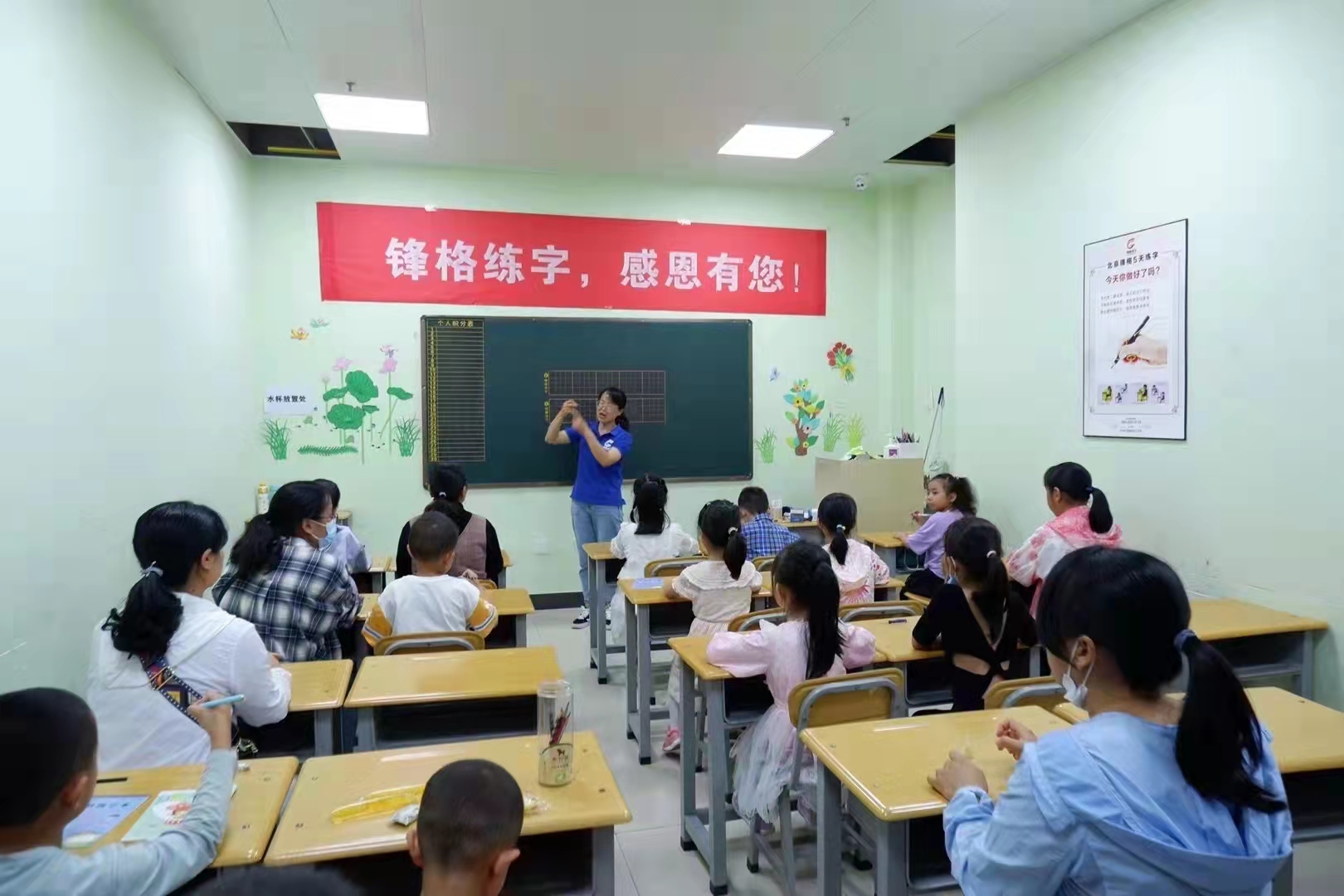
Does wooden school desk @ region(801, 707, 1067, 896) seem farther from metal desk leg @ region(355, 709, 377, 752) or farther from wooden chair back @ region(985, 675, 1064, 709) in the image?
metal desk leg @ region(355, 709, 377, 752)

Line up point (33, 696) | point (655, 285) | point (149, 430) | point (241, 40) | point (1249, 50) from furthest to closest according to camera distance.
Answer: point (655, 285), point (241, 40), point (149, 430), point (1249, 50), point (33, 696)

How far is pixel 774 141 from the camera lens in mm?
4992

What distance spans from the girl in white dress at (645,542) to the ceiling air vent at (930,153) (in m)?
3.10

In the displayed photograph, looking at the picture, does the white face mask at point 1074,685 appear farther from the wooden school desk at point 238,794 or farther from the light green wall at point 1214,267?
the light green wall at point 1214,267

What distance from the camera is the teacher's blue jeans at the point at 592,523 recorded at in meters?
5.31

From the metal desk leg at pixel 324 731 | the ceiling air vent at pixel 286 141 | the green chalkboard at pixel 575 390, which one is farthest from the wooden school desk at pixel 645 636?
the ceiling air vent at pixel 286 141

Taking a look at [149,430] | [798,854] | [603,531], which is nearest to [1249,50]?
[798,854]

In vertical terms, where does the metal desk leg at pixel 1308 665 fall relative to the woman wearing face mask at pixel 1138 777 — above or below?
below

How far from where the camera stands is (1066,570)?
116 cm

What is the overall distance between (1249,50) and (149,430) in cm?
471

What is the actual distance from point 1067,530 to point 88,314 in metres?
3.91

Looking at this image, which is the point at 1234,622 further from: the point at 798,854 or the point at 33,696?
the point at 33,696

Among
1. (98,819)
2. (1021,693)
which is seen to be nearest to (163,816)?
(98,819)

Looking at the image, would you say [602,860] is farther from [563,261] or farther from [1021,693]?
[563,261]
